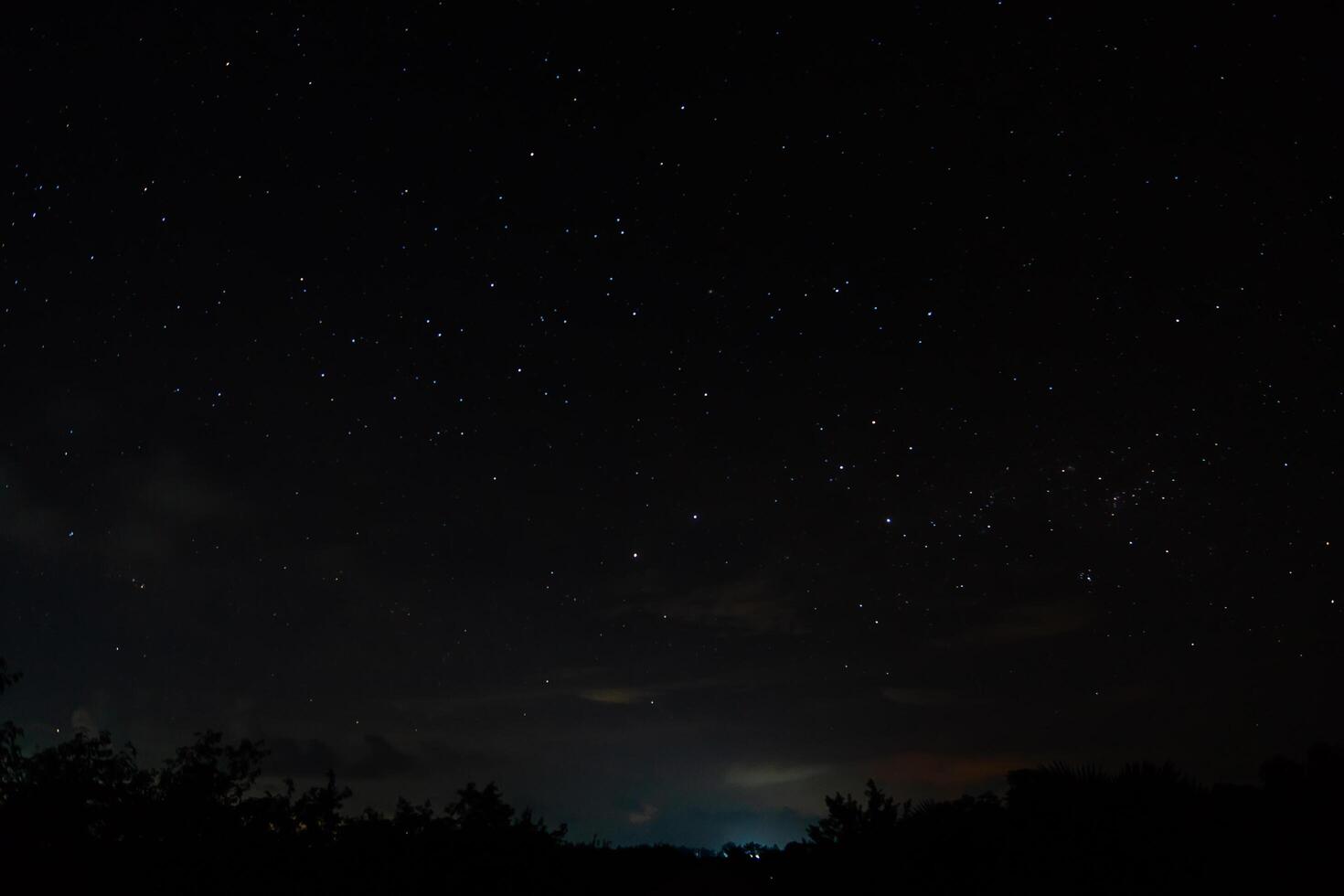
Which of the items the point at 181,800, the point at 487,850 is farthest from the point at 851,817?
the point at 181,800

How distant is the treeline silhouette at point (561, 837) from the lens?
7520 millimetres

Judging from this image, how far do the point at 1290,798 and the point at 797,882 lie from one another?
20.8ft

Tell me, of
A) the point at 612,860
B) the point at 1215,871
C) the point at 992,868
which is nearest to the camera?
the point at 1215,871

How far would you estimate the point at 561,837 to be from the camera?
10898 millimetres

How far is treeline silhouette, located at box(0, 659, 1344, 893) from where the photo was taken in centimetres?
752

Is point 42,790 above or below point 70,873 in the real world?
above

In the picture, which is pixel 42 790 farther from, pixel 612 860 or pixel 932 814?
Answer: pixel 612 860

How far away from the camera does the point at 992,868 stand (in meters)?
9.10

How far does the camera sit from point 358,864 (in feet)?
35.7

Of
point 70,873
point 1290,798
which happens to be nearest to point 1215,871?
point 1290,798

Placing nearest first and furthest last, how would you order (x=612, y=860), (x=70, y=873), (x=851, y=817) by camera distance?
(x=70, y=873) → (x=851, y=817) → (x=612, y=860)

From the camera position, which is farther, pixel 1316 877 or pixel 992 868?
pixel 992 868

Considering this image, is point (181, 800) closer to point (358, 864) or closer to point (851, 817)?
point (358, 864)

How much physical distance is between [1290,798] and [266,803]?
11604 mm
